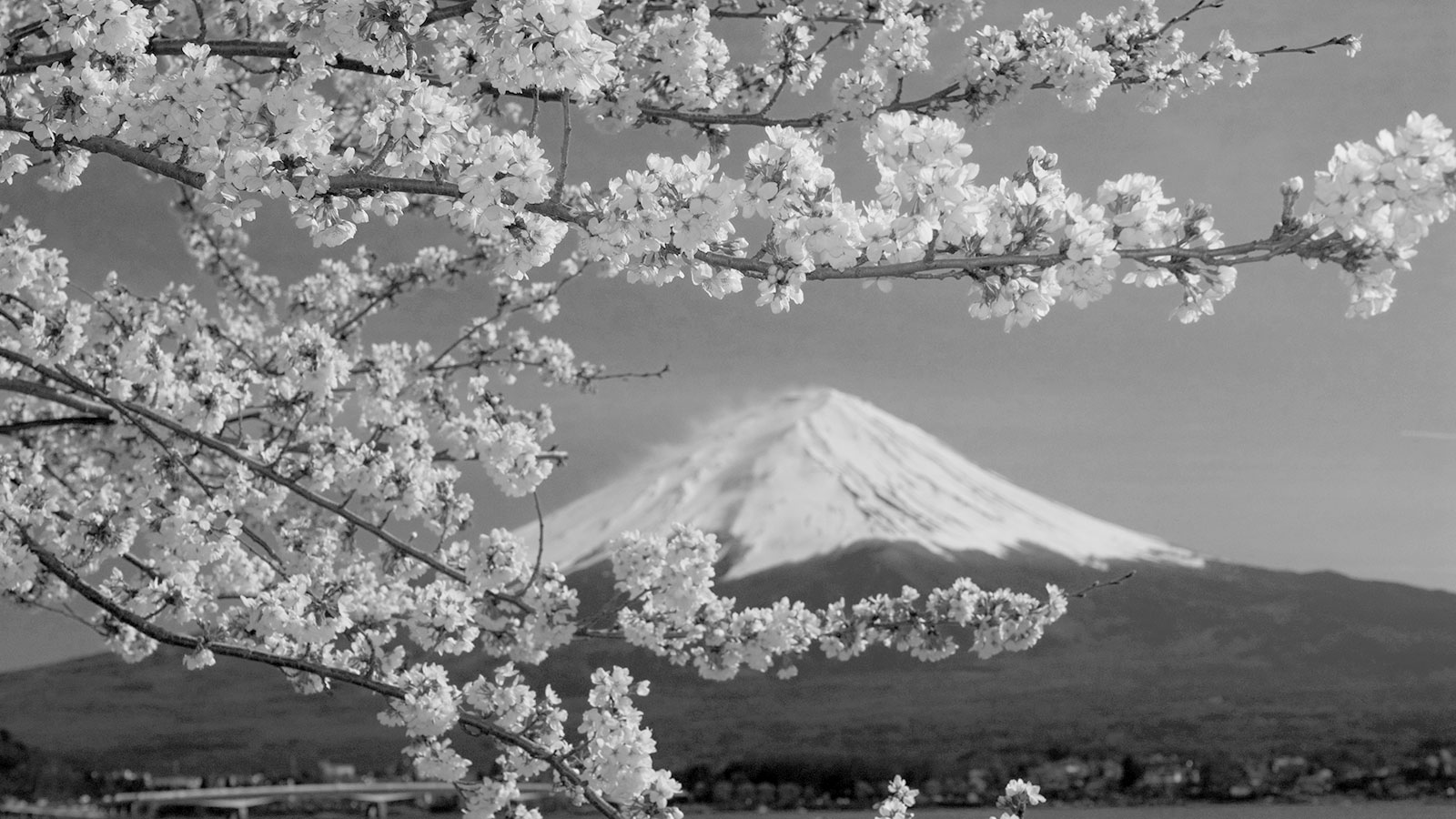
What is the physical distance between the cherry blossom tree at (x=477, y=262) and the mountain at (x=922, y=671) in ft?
26.0

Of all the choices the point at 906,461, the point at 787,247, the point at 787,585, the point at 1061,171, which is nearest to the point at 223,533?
the point at 787,247

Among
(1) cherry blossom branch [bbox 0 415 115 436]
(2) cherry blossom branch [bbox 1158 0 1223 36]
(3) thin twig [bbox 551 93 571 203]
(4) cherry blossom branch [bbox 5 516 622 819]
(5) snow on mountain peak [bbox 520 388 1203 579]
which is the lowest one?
(4) cherry blossom branch [bbox 5 516 622 819]

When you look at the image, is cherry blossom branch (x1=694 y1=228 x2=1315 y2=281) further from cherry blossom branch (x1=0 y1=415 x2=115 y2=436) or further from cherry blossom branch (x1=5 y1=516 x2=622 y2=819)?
cherry blossom branch (x1=0 y1=415 x2=115 y2=436)

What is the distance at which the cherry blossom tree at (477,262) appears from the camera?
1309 mm

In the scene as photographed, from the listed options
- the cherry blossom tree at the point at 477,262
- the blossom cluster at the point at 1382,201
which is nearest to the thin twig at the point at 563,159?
the cherry blossom tree at the point at 477,262

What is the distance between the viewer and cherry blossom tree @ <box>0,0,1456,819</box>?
1.31 metres

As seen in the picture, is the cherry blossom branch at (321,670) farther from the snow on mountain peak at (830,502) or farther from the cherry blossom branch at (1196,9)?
the snow on mountain peak at (830,502)

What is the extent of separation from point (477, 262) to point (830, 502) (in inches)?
538

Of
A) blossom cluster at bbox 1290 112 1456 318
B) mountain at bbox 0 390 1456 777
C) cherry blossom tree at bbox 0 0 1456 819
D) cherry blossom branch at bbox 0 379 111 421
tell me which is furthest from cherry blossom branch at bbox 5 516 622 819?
mountain at bbox 0 390 1456 777

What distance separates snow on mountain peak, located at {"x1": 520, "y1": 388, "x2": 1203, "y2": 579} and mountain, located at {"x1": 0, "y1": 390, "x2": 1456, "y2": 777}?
5cm

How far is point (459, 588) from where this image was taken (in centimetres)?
325

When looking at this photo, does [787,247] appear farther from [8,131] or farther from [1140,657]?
[1140,657]

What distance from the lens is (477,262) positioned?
15.1 ft

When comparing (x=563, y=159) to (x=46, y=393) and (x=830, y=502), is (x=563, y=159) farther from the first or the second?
(x=830, y=502)
